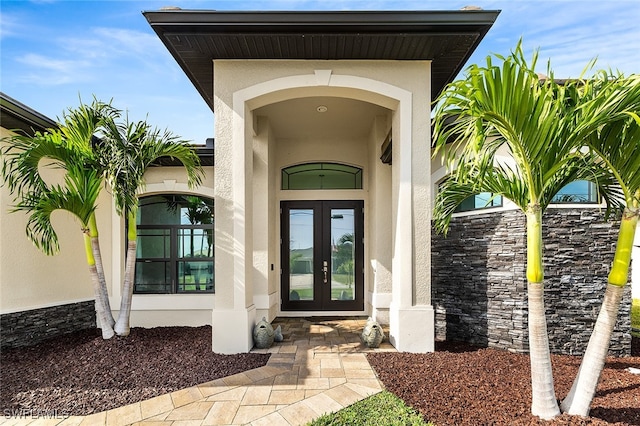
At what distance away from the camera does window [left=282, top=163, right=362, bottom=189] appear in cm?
827

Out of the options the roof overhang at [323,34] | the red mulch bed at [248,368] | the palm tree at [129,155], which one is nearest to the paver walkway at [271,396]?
the red mulch bed at [248,368]

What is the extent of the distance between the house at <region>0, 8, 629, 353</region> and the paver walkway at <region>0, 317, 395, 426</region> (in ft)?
2.83

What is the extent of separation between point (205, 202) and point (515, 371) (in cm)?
630

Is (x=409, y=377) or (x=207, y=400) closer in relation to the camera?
(x=207, y=400)

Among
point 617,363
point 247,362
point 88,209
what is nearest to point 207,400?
point 247,362

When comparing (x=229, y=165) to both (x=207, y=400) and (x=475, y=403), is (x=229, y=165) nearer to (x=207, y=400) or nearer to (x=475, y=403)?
(x=207, y=400)

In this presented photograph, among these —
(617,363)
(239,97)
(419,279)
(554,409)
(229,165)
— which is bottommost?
(617,363)

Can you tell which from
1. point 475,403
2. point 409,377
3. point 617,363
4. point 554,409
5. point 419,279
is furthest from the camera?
point 419,279

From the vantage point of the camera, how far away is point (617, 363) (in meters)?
4.68

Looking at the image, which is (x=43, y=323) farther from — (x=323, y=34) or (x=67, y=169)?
(x=323, y=34)

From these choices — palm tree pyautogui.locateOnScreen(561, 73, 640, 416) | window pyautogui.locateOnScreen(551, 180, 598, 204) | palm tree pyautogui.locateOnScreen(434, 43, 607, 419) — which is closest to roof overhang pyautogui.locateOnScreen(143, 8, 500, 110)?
palm tree pyautogui.locateOnScreen(434, 43, 607, 419)

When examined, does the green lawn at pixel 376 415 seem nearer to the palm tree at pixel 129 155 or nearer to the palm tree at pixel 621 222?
the palm tree at pixel 621 222

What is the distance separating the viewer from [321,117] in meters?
7.12

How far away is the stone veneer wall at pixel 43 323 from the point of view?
17.9 ft
